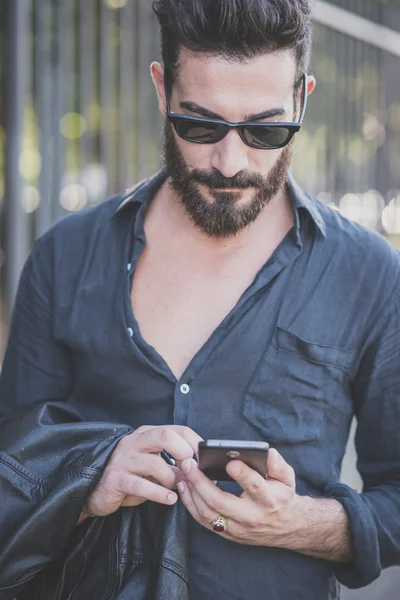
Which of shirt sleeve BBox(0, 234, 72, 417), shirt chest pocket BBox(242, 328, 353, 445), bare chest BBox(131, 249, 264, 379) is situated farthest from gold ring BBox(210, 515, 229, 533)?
shirt sleeve BBox(0, 234, 72, 417)

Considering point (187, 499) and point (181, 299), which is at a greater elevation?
point (181, 299)

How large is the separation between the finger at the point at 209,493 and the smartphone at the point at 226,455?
0.14 ft

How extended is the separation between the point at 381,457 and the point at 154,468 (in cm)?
70

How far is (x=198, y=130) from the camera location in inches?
94.6

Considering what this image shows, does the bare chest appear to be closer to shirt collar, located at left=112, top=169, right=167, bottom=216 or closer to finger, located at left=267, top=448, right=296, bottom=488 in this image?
shirt collar, located at left=112, top=169, right=167, bottom=216

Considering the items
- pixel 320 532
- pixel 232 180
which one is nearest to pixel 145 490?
pixel 320 532

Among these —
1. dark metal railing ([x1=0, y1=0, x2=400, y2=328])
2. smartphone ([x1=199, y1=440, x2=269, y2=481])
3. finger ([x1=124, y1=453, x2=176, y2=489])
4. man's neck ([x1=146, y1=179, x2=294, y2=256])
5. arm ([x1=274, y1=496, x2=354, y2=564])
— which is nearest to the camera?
smartphone ([x1=199, y1=440, x2=269, y2=481])

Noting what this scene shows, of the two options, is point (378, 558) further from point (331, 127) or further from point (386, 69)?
point (386, 69)

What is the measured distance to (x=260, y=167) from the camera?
7.95ft

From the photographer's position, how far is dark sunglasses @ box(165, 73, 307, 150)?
2359 mm

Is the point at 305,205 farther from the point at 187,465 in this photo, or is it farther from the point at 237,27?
the point at 187,465

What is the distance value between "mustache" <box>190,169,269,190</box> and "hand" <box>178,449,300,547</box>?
734 millimetres

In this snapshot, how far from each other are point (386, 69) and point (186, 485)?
225 inches

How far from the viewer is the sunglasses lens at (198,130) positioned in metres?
2.38
